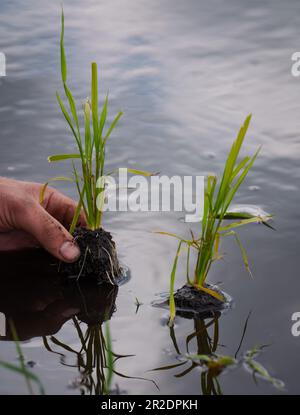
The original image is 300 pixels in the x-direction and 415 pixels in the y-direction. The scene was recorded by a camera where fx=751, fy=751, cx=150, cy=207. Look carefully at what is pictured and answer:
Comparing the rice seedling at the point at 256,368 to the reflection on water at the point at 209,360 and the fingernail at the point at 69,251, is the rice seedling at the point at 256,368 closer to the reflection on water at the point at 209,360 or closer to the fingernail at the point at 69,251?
the reflection on water at the point at 209,360

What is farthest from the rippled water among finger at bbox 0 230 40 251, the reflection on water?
finger at bbox 0 230 40 251

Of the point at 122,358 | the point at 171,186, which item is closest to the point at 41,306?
the point at 122,358

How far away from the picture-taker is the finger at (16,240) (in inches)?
121

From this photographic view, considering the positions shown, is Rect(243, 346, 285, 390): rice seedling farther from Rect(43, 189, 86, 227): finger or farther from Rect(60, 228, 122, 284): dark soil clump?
Rect(43, 189, 86, 227): finger

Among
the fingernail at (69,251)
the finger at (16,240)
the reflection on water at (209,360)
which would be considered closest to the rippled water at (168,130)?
the reflection on water at (209,360)

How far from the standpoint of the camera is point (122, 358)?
234cm

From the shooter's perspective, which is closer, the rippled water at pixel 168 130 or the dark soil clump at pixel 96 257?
the rippled water at pixel 168 130

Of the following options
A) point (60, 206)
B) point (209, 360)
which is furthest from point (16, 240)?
point (209, 360)

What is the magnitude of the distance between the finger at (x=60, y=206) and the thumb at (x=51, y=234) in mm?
192

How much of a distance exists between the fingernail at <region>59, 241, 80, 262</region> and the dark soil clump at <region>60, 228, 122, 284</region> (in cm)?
3

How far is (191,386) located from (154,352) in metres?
0.20

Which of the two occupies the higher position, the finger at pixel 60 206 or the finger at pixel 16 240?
the finger at pixel 60 206

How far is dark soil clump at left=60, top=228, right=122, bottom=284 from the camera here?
2766 mm

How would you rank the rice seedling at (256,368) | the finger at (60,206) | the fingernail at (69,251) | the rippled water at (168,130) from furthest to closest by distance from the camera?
the finger at (60,206) → the fingernail at (69,251) → the rippled water at (168,130) → the rice seedling at (256,368)
